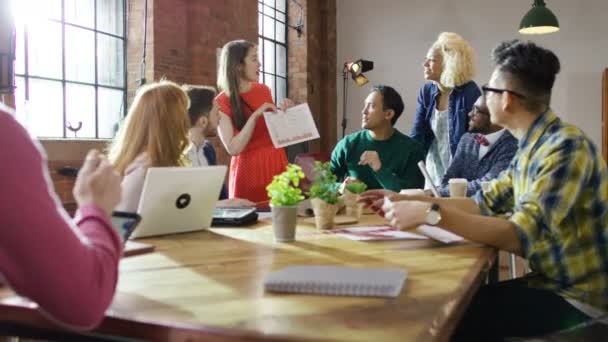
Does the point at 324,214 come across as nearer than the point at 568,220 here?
No

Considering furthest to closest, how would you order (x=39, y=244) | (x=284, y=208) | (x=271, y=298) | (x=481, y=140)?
1. (x=481, y=140)
2. (x=284, y=208)
3. (x=271, y=298)
4. (x=39, y=244)

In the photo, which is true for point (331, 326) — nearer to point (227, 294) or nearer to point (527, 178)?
point (227, 294)

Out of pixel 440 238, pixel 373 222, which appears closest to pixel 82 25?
pixel 373 222

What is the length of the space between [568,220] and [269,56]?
568cm

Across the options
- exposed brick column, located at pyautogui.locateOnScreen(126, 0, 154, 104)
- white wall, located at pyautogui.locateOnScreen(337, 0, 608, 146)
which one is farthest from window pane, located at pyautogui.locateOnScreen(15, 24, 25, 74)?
white wall, located at pyautogui.locateOnScreen(337, 0, 608, 146)

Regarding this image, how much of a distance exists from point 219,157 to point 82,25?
1.63 meters

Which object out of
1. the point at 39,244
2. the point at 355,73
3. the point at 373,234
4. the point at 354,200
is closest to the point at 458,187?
the point at 354,200

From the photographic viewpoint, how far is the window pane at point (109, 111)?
4293 millimetres

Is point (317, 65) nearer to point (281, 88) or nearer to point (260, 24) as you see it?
point (281, 88)

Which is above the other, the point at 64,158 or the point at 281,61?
the point at 281,61

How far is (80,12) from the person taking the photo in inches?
161

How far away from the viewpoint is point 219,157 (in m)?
5.24

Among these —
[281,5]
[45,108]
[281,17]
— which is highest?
[281,5]

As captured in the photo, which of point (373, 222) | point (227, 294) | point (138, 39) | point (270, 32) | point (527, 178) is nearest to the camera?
point (227, 294)
